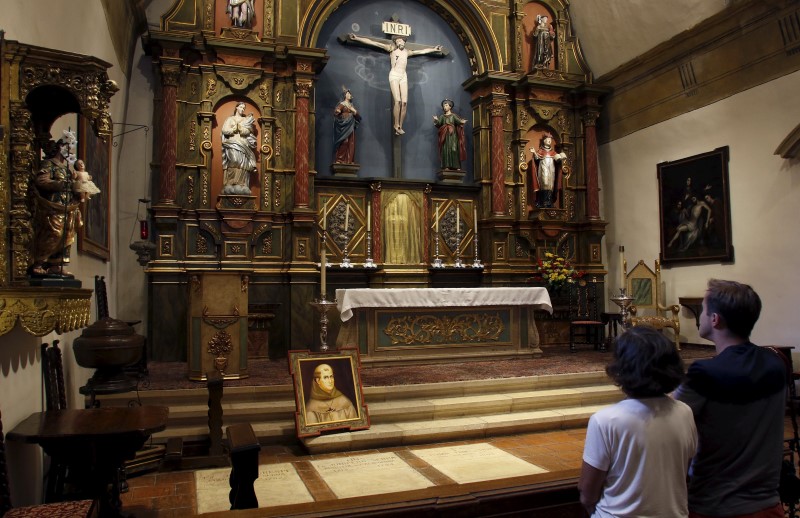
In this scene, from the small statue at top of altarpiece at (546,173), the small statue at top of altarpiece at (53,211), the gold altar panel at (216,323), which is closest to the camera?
the small statue at top of altarpiece at (53,211)

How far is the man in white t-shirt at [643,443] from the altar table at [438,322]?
5539mm

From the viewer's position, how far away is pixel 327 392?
5465 mm

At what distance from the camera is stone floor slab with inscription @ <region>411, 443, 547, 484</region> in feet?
15.1

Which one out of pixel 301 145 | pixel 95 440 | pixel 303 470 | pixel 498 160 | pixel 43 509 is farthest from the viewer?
pixel 498 160

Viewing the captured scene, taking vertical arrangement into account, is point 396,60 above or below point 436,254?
above

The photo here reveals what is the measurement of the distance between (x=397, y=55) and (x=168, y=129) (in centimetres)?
387

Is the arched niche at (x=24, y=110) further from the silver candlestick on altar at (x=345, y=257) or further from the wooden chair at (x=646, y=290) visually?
the wooden chair at (x=646, y=290)

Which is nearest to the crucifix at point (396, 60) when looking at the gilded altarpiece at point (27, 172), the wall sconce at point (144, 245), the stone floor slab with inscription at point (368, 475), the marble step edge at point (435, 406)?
the wall sconce at point (144, 245)

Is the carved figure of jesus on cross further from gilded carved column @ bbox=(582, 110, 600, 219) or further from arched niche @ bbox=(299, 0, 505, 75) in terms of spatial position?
gilded carved column @ bbox=(582, 110, 600, 219)

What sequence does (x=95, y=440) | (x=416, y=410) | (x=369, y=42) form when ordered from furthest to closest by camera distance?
(x=369, y=42) → (x=416, y=410) → (x=95, y=440)

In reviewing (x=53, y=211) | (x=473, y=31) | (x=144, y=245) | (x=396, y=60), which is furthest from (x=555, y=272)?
(x=53, y=211)

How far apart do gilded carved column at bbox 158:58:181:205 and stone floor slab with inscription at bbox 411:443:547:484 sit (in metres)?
5.55

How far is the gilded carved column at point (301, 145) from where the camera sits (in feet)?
30.3

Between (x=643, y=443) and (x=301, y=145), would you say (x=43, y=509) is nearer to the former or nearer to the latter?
(x=643, y=443)
